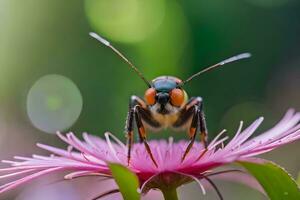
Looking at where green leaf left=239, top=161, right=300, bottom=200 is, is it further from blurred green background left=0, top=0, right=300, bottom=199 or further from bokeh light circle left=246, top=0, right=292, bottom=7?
bokeh light circle left=246, top=0, right=292, bottom=7

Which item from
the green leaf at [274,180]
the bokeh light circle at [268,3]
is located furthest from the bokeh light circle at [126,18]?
the green leaf at [274,180]

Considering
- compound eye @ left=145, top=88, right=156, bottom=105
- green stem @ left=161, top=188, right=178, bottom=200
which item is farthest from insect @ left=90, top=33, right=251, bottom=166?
green stem @ left=161, top=188, right=178, bottom=200

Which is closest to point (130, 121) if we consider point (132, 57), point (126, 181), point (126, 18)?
point (126, 181)

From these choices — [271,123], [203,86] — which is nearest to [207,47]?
[203,86]

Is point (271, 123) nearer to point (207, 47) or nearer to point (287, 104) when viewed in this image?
point (287, 104)

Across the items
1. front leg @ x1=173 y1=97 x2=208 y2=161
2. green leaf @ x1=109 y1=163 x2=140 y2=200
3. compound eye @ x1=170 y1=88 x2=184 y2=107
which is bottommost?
green leaf @ x1=109 y1=163 x2=140 y2=200

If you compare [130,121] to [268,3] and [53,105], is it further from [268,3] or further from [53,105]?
[268,3]
